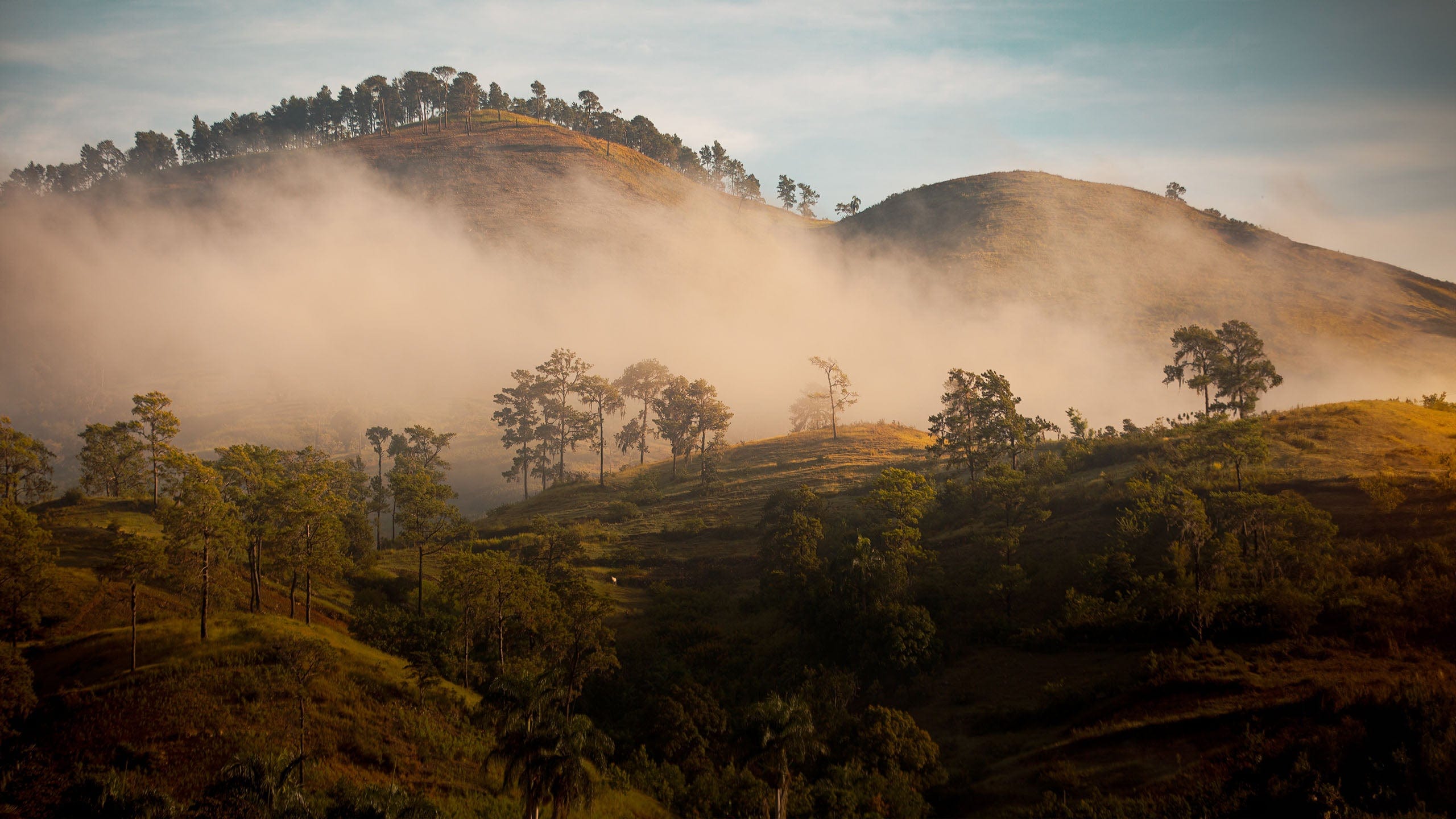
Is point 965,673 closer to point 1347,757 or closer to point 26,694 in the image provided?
point 1347,757

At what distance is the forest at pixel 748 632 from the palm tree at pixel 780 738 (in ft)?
0.63

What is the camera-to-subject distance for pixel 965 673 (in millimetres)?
53219

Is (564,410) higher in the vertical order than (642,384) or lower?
lower

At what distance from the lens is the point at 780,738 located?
3744 cm

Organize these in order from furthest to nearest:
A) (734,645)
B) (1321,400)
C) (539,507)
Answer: (1321,400), (539,507), (734,645)

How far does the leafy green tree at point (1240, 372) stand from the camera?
89.6 m

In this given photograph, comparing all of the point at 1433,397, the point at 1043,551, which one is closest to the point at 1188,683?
the point at 1043,551

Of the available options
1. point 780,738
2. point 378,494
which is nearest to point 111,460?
point 378,494

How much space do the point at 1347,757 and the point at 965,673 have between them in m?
23.2

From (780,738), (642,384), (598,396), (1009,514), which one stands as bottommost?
(780,738)

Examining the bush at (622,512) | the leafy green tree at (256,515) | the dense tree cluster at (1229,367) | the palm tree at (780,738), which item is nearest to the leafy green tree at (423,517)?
the leafy green tree at (256,515)

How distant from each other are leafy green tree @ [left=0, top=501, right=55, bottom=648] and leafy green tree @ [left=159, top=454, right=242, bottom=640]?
6375 millimetres

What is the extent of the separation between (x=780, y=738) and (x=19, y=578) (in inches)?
1751

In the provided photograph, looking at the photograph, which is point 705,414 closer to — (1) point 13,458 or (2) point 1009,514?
(2) point 1009,514
